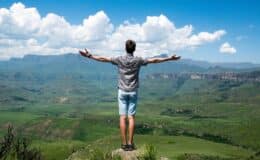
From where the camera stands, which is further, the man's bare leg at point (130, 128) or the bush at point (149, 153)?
the man's bare leg at point (130, 128)

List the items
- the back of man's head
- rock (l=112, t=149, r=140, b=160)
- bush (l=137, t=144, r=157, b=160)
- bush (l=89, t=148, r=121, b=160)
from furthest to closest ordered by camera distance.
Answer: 1. the back of man's head
2. rock (l=112, t=149, r=140, b=160)
3. bush (l=137, t=144, r=157, b=160)
4. bush (l=89, t=148, r=121, b=160)

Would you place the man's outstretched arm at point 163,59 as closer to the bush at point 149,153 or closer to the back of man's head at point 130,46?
the back of man's head at point 130,46

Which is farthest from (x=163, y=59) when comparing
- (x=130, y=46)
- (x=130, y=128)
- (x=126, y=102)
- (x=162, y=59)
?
(x=130, y=128)

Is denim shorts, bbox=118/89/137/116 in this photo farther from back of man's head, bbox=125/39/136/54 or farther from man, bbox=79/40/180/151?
back of man's head, bbox=125/39/136/54

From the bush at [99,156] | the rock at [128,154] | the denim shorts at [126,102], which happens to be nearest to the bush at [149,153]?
the bush at [99,156]

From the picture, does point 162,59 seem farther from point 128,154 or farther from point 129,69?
point 128,154

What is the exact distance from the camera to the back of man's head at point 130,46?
15.6 m

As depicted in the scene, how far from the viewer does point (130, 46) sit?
15.7 metres

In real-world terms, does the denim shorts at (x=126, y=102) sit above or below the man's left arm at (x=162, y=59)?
below

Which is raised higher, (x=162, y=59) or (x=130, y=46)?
(x=130, y=46)

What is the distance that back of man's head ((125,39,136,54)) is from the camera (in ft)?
51.1

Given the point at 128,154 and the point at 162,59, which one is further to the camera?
the point at 162,59

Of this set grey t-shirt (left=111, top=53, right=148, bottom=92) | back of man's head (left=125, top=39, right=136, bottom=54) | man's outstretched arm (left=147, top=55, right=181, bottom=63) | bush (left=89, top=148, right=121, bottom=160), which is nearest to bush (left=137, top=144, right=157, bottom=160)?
bush (left=89, top=148, right=121, bottom=160)

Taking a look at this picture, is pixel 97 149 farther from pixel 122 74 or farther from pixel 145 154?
pixel 122 74
